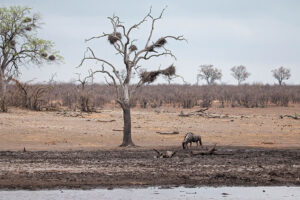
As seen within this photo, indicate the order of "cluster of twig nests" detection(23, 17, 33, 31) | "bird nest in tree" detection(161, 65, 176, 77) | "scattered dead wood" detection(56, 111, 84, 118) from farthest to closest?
"cluster of twig nests" detection(23, 17, 33, 31)
"scattered dead wood" detection(56, 111, 84, 118)
"bird nest in tree" detection(161, 65, 176, 77)

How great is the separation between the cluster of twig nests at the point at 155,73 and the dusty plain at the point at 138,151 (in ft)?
8.84

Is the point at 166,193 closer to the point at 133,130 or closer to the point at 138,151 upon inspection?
the point at 138,151

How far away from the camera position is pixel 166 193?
12.6 meters

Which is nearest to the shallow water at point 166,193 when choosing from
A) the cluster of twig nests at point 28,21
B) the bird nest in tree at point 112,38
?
the bird nest in tree at point 112,38

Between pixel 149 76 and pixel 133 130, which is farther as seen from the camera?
pixel 133 130

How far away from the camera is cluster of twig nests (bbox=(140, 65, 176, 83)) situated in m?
21.4

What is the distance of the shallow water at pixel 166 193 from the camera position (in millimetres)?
12180

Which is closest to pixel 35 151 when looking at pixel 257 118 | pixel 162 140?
pixel 162 140

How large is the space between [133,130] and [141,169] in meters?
12.6

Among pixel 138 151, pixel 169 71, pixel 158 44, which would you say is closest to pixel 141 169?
pixel 138 151

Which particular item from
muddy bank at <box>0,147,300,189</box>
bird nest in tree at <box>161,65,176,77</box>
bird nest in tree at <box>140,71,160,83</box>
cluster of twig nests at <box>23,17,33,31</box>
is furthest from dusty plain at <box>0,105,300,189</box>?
cluster of twig nests at <box>23,17,33,31</box>

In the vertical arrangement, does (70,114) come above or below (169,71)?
below

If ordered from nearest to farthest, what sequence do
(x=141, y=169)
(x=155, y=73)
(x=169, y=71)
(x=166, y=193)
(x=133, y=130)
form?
(x=166, y=193)
(x=141, y=169)
(x=169, y=71)
(x=155, y=73)
(x=133, y=130)

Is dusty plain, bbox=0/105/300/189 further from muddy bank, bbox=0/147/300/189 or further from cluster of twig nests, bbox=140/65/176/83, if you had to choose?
cluster of twig nests, bbox=140/65/176/83
